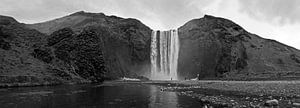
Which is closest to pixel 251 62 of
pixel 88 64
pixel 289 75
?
pixel 289 75

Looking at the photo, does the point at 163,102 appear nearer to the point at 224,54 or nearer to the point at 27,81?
the point at 27,81

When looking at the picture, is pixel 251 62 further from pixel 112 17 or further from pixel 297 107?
pixel 297 107

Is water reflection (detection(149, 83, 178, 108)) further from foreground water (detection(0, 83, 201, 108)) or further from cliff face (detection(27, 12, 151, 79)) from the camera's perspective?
cliff face (detection(27, 12, 151, 79))

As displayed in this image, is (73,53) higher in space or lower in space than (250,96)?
higher

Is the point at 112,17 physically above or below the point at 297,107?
above

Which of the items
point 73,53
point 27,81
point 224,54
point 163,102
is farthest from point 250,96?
point 224,54

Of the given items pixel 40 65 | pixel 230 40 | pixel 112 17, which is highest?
pixel 112 17
